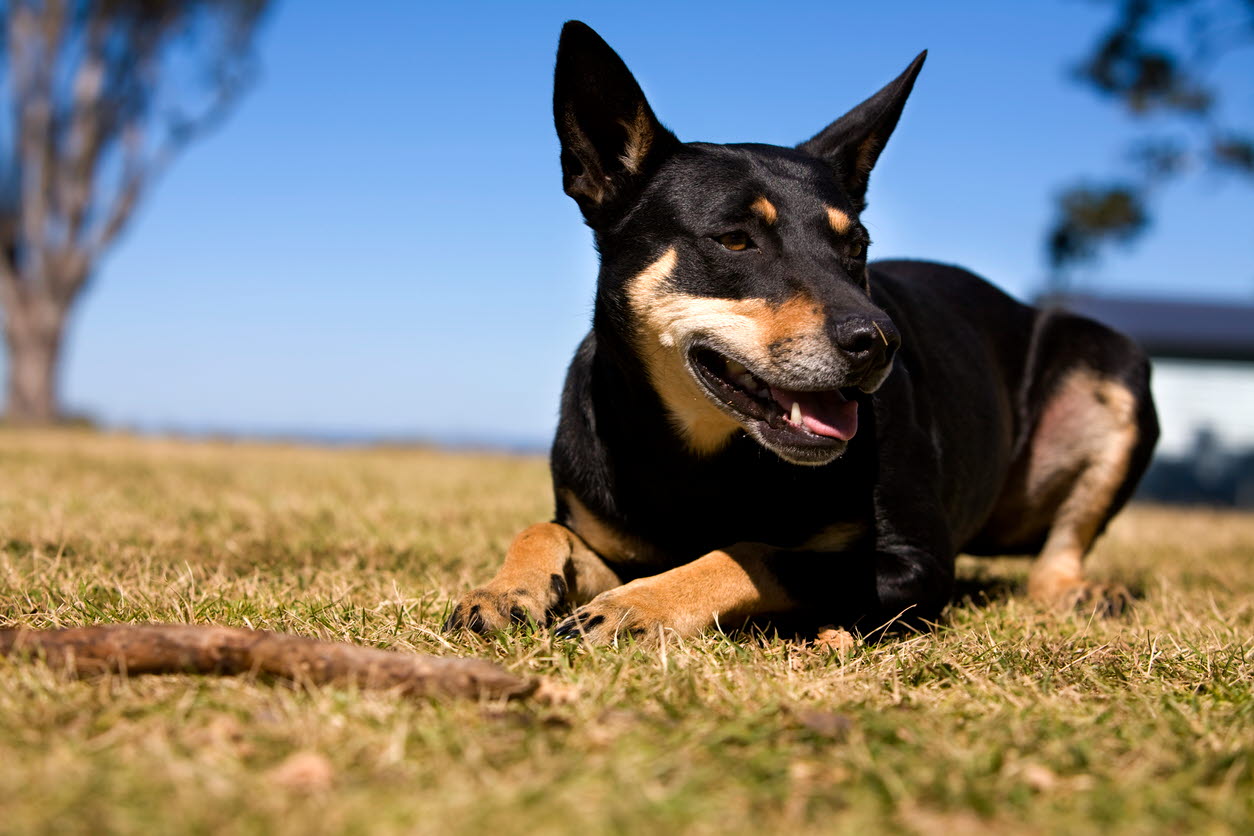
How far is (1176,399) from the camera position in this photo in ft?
73.0

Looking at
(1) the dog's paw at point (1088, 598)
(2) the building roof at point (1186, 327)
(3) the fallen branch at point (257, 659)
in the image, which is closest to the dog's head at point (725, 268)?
(3) the fallen branch at point (257, 659)

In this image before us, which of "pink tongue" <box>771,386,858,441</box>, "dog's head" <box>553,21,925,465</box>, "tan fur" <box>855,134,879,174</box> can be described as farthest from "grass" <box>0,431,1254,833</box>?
"tan fur" <box>855,134,879,174</box>

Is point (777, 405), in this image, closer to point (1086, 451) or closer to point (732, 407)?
point (732, 407)

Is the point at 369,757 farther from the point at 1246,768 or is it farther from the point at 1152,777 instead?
the point at 1246,768

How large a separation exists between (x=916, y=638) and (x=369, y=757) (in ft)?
5.85

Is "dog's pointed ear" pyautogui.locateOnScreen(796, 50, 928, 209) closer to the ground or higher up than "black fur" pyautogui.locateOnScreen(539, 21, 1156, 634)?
higher up

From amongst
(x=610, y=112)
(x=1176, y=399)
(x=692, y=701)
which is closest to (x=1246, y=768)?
(x=692, y=701)

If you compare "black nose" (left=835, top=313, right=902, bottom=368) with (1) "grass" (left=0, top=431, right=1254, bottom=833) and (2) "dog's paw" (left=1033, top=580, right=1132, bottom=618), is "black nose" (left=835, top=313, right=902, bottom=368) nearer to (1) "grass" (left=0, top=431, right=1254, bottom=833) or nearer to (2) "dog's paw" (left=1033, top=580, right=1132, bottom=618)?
(1) "grass" (left=0, top=431, right=1254, bottom=833)

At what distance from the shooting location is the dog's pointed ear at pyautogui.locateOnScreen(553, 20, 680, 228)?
3686 mm

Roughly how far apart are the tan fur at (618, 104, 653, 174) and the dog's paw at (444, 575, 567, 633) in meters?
1.50

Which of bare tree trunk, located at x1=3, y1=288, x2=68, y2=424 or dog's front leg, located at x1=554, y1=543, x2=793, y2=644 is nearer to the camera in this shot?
dog's front leg, located at x1=554, y1=543, x2=793, y2=644

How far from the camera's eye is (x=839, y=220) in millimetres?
3633

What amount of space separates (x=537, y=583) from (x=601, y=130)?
1.61 meters

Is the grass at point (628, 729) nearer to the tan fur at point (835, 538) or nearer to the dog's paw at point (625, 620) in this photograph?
the dog's paw at point (625, 620)
